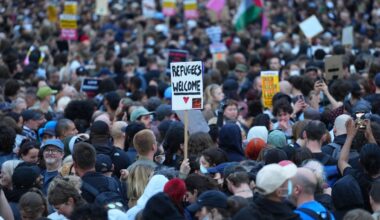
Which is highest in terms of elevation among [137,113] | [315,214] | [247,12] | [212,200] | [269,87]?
[247,12]

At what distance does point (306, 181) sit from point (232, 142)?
10.4 ft

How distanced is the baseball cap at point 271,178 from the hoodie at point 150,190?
4.62 feet

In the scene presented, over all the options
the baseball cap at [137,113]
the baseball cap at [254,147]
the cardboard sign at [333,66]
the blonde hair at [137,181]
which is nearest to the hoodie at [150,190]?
the blonde hair at [137,181]

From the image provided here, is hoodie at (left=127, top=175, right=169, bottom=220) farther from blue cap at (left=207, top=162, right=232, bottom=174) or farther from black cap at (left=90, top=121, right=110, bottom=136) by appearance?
black cap at (left=90, top=121, right=110, bottom=136)

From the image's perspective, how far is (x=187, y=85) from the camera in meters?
12.3

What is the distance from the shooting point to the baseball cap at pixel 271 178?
8.36 metres

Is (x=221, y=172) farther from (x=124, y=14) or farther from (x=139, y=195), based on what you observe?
(x=124, y=14)

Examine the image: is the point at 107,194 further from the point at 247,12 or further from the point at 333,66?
the point at 247,12

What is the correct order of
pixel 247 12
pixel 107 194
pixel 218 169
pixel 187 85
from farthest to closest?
1. pixel 247 12
2. pixel 187 85
3. pixel 218 169
4. pixel 107 194

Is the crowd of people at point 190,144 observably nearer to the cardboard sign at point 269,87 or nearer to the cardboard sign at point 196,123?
the cardboard sign at point 196,123

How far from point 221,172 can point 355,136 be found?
1532 millimetres

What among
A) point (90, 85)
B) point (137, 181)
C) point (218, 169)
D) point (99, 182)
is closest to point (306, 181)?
point (218, 169)

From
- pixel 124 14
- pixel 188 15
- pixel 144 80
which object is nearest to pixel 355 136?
pixel 144 80

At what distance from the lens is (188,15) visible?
32.3 metres
